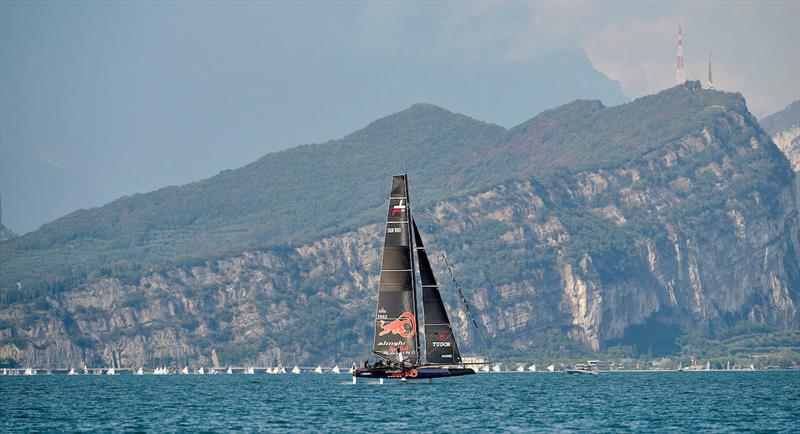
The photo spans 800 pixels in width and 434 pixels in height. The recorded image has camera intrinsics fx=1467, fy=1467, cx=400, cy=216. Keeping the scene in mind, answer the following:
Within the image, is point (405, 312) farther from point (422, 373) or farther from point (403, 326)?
point (422, 373)

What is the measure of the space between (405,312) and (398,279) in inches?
128

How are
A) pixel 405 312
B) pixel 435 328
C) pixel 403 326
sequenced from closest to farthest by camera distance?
pixel 405 312
pixel 403 326
pixel 435 328

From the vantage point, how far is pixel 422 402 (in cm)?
13375

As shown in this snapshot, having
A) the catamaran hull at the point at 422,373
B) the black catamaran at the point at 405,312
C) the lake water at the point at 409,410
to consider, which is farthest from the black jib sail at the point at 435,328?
the lake water at the point at 409,410

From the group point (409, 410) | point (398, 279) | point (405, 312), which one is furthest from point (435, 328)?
point (409, 410)

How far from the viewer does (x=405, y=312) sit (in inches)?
5546

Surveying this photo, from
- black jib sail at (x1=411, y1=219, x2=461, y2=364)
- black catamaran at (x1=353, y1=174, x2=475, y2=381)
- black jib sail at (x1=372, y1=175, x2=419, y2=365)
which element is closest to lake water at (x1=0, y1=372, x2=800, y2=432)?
black catamaran at (x1=353, y1=174, x2=475, y2=381)

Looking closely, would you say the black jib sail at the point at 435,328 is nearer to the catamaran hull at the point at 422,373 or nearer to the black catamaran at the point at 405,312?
the black catamaran at the point at 405,312

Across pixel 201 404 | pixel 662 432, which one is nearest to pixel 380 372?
pixel 201 404

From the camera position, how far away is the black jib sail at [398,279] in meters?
140

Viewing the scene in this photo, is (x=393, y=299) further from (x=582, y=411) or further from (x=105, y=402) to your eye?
(x=105, y=402)

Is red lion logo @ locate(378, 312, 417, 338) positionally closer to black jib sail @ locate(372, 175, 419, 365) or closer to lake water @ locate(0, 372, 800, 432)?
black jib sail @ locate(372, 175, 419, 365)

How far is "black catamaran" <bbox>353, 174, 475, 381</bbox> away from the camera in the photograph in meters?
141

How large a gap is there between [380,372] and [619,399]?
86.3ft
